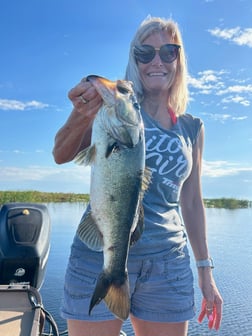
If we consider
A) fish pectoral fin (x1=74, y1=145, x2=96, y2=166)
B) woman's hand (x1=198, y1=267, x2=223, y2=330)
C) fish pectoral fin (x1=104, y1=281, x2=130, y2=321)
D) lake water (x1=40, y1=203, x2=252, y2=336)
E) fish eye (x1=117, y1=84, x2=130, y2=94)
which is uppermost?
fish eye (x1=117, y1=84, x2=130, y2=94)

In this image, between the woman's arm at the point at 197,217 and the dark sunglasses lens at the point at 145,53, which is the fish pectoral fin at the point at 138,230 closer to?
the woman's arm at the point at 197,217

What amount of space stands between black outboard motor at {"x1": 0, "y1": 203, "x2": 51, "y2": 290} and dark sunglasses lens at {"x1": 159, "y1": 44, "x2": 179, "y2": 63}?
2.13m

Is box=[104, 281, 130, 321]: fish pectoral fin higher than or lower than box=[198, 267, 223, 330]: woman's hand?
higher

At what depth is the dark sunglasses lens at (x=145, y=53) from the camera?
2.67 m

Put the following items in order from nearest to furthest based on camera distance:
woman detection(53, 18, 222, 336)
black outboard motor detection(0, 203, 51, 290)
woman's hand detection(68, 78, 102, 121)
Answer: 1. woman's hand detection(68, 78, 102, 121)
2. woman detection(53, 18, 222, 336)
3. black outboard motor detection(0, 203, 51, 290)

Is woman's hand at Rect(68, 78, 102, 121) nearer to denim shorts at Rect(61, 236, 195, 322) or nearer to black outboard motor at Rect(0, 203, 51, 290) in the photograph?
denim shorts at Rect(61, 236, 195, 322)

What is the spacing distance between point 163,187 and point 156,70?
0.76m

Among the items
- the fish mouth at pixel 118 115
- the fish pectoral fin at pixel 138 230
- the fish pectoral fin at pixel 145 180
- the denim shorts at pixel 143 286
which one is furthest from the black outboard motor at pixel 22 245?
the fish mouth at pixel 118 115

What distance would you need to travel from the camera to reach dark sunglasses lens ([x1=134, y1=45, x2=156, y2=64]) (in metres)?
2.67

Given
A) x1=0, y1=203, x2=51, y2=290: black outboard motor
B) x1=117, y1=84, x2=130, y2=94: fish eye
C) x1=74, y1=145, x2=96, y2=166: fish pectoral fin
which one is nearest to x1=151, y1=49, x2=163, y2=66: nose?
x1=117, y1=84, x2=130, y2=94: fish eye

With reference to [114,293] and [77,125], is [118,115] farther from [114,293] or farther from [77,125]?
[114,293]

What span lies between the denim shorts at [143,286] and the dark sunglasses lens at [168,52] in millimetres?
1207

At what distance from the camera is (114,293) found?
197 centimetres

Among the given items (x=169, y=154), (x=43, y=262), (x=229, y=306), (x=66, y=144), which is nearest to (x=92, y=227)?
(x=66, y=144)
